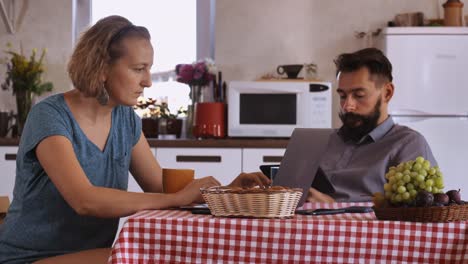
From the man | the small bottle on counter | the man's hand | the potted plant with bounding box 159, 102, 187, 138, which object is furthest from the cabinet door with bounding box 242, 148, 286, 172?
the man's hand

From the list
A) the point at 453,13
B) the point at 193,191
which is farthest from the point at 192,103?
the point at 193,191

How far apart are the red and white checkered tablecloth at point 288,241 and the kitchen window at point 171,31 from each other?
12.2 ft

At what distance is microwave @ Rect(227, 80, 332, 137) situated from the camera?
4.83m

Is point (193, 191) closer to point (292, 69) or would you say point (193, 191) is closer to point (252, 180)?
point (252, 180)

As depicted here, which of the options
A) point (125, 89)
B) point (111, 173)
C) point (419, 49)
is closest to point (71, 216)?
point (111, 173)

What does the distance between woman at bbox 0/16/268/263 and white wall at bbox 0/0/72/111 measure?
3.03 metres

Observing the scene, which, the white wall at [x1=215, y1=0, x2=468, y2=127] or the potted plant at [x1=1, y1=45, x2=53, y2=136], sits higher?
the white wall at [x1=215, y1=0, x2=468, y2=127]

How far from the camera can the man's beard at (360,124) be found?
3006 mm

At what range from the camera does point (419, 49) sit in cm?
480

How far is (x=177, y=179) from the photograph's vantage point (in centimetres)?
229

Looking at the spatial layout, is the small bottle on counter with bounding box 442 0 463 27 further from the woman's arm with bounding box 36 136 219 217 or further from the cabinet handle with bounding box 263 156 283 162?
the woman's arm with bounding box 36 136 219 217

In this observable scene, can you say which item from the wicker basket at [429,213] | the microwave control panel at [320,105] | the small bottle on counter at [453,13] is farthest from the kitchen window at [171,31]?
the wicker basket at [429,213]

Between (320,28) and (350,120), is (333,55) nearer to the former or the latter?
(320,28)

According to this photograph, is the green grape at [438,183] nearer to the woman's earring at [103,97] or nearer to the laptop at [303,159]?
the laptop at [303,159]
